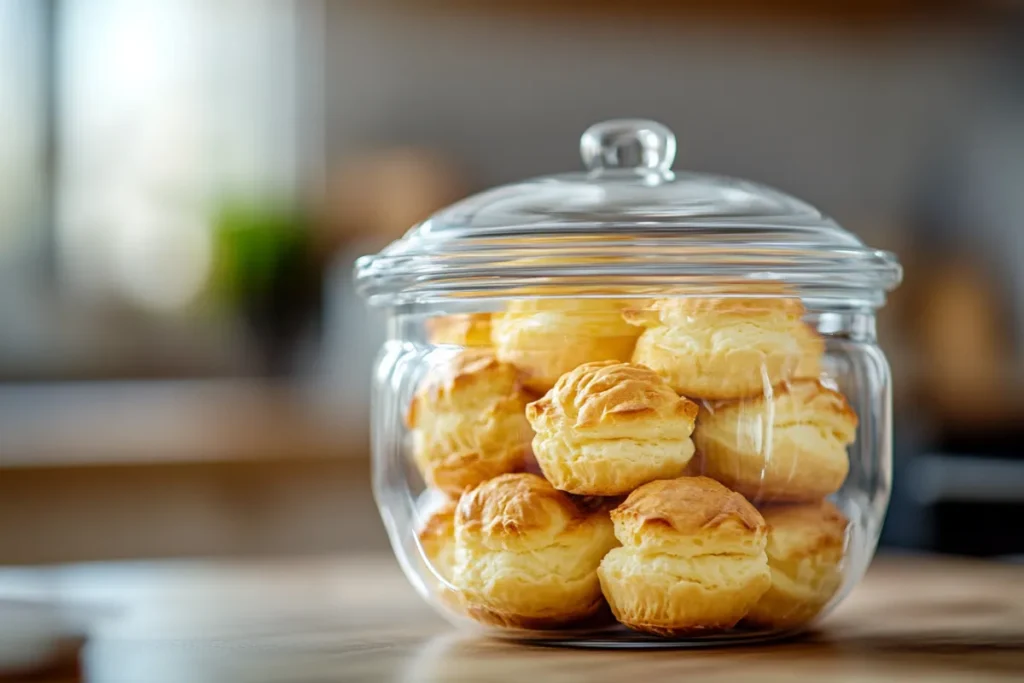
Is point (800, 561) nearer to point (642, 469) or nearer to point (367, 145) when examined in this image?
point (642, 469)

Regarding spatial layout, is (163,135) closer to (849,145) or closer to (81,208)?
(81,208)

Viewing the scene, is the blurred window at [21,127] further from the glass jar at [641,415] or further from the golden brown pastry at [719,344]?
the golden brown pastry at [719,344]

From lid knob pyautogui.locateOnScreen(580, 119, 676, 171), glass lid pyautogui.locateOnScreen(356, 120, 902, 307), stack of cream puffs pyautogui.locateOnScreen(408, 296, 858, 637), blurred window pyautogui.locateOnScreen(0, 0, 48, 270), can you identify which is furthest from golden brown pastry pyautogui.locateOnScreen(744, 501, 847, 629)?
blurred window pyautogui.locateOnScreen(0, 0, 48, 270)

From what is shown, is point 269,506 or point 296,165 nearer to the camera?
point 269,506

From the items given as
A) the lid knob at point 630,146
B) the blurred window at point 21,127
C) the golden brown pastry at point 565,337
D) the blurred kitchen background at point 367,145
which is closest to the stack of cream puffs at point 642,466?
the golden brown pastry at point 565,337

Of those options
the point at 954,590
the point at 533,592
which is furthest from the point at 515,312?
the point at 954,590

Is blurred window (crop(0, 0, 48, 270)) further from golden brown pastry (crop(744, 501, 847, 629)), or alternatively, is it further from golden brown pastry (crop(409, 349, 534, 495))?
golden brown pastry (crop(744, 501, 847, 629))
